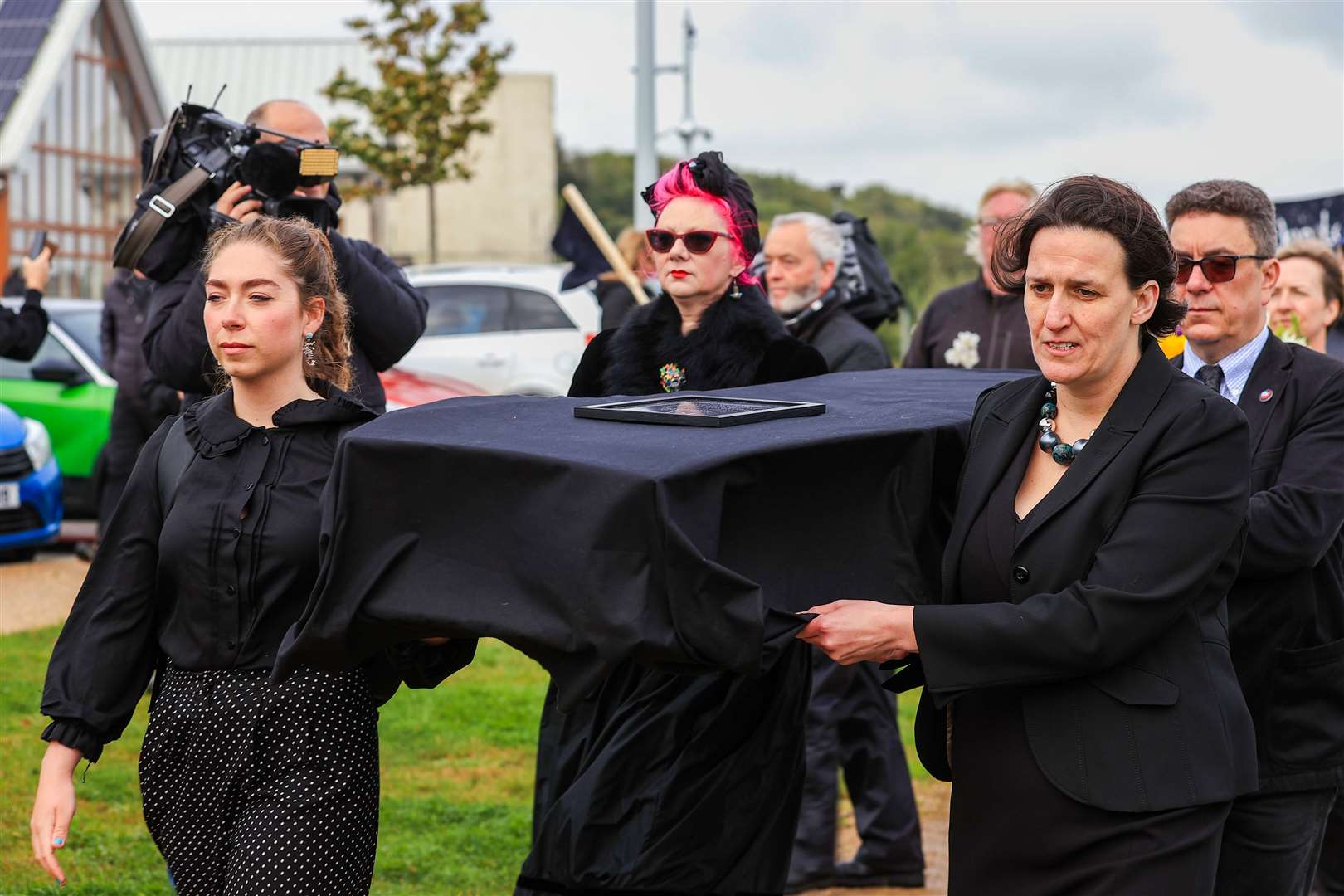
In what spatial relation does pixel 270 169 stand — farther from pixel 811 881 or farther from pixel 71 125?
pixel 71 125

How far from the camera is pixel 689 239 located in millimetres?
4215

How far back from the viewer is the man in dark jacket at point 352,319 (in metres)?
4.42

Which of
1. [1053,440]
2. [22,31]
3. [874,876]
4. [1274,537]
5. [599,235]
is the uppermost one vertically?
[22,31]

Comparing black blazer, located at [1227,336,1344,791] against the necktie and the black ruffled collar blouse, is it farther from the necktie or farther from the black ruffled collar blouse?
the black ruffled collar blouse

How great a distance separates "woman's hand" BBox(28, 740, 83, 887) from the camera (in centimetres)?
332

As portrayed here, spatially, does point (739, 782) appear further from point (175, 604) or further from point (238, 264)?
point (238, 264)

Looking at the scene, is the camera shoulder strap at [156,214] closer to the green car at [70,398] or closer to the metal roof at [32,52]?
the green car at [70,398]

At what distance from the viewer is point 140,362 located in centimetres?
825

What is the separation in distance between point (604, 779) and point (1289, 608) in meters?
1.58

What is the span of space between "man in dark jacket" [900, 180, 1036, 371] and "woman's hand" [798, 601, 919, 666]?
4.09 metres

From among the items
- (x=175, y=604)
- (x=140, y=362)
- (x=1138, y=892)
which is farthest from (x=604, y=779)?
(x=140, y=362)

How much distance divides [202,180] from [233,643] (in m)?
1.64

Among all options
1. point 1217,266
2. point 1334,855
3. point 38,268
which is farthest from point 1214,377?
point 38,268

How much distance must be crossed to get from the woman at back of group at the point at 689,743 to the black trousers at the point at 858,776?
1887 mm
